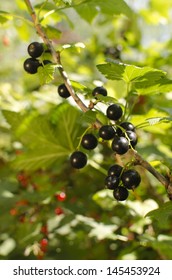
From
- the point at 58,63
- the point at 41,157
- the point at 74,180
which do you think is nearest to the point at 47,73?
the point at 58,63

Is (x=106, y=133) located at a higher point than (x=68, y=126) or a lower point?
lower

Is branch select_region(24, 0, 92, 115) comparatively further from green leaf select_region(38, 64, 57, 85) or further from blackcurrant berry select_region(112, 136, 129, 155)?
blackcurrant berry select_region(112, 136, 129, 155)

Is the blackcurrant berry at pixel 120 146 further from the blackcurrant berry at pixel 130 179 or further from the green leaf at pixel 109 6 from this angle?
the green leaf at pixel 109 6

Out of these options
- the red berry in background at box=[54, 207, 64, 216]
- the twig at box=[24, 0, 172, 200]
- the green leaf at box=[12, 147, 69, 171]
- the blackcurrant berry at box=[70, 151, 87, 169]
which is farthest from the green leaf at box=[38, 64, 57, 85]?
the red berry in background at box=[54, 207, 64, 216]

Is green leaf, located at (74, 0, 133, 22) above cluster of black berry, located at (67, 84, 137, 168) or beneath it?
above

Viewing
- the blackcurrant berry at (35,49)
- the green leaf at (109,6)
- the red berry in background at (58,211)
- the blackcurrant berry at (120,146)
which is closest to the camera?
the blackcurrant berry at (120,146)

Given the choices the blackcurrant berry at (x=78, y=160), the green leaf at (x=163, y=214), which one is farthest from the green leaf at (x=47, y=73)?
the green leaf at (x=163, y=214)

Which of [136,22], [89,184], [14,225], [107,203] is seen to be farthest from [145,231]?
[136,22]

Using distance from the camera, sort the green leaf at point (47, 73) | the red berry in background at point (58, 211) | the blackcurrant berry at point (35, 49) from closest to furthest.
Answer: the green leaf at point (47, 73), the blackcurrant berry at point (35, 49), the red berry in background at point (58, 211)

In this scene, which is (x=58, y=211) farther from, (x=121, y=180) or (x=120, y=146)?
(x=120, y=146)
